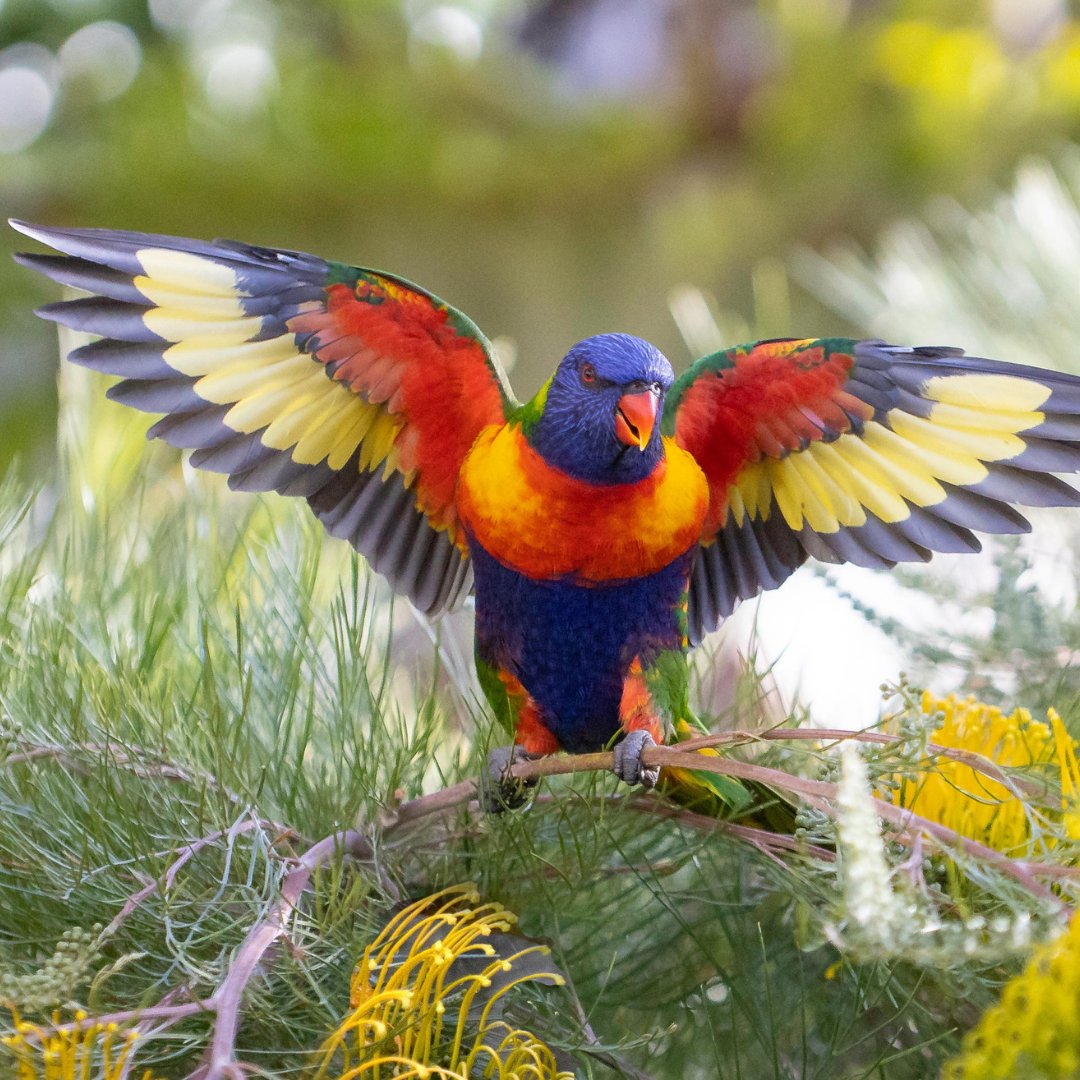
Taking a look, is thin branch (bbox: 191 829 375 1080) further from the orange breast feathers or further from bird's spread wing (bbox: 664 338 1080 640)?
bird's spread wing (bbox: 664 338 1080 640)

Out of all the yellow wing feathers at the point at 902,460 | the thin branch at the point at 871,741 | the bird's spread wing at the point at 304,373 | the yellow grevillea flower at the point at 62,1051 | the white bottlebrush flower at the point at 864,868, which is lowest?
the yellow grevillea flower at the point at 62,1051

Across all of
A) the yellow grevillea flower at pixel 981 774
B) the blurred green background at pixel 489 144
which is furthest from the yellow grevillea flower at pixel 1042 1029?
the blurred green background at pixel 489 144

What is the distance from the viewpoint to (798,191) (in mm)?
2512

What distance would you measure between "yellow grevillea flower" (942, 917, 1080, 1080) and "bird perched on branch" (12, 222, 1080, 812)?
36 centimetres

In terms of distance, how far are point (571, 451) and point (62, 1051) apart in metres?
0.53

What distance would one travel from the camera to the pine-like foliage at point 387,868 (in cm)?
45

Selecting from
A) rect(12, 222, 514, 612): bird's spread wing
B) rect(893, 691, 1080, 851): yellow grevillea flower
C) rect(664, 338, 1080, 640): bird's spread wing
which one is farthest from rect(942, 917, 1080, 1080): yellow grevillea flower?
rect(12, 222, 514, 612): bird's spread wing

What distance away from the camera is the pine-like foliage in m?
0.45

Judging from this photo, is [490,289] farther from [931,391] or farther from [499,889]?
[499,889]

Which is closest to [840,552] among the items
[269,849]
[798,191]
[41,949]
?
[269,849]

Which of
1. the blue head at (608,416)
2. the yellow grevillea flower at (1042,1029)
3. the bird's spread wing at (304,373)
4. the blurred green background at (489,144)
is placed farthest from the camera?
the blurred green background at (489,144)

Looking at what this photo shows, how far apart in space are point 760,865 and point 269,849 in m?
0.26

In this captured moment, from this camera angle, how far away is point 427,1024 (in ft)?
1.51

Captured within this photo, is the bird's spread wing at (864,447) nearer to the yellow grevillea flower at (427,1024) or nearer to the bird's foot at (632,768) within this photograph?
the bird's foot at (632,768)
